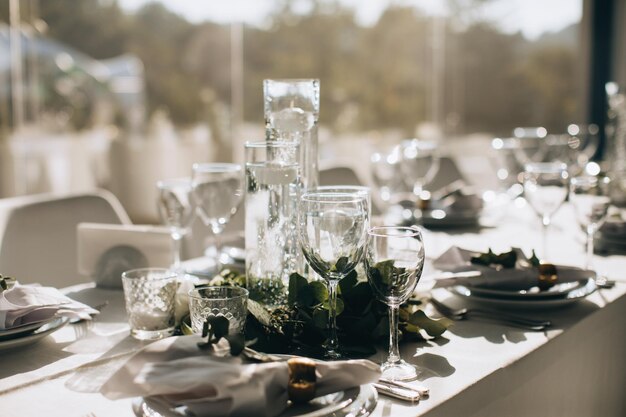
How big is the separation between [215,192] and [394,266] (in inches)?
22.2

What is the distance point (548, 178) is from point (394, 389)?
779mm

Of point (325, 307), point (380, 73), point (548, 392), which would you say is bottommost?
point (548, 392)

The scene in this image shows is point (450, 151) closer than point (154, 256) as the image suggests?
No

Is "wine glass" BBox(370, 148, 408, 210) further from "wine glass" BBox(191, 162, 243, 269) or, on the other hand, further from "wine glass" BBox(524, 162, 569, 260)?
"wine glass" BBox(191, 162, 243, 269)

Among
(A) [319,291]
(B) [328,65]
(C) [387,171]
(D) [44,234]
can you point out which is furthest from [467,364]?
(B) [328,65]

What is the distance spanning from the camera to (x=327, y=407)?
0.82 metres

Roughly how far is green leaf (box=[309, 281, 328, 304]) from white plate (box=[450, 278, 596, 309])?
0.34 metres

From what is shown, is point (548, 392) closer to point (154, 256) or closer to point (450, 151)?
point (154, 256)

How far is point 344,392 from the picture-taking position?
2.81 ft

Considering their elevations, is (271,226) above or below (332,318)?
above

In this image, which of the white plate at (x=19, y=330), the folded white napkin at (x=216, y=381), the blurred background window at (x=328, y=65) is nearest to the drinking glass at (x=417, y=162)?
the white plate at (x=19, y=330)

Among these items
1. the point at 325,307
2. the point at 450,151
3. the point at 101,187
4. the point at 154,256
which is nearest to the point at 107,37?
the point at 101,187

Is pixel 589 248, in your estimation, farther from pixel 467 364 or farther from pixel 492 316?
pixel 467 364

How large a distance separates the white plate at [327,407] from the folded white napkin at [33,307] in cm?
35
